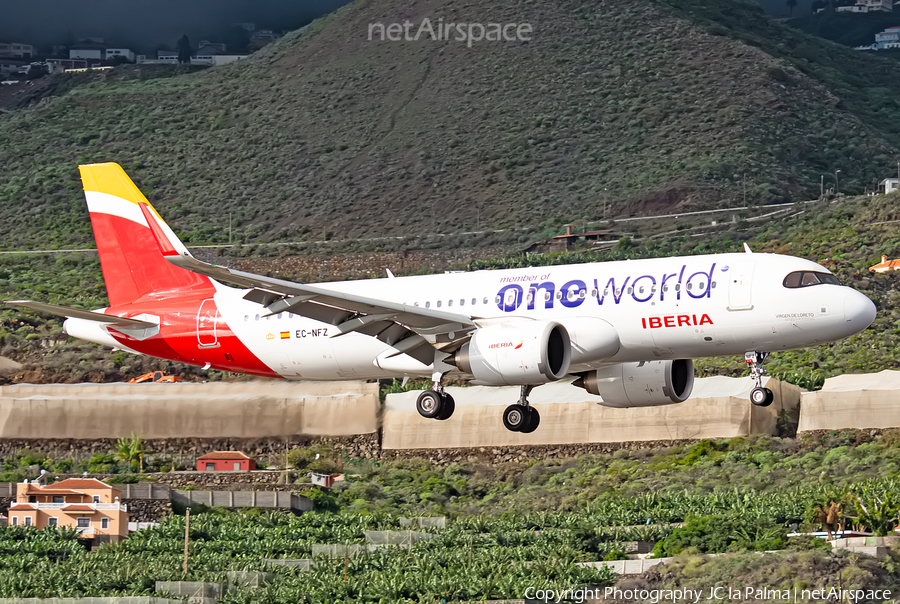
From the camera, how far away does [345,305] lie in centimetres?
3397

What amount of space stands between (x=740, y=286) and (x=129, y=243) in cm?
1975

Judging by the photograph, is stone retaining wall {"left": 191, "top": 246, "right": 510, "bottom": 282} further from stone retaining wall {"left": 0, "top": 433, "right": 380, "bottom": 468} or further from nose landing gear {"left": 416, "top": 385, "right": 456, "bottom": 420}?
nose landing gear {"left": 416, "top": 385, "right": 456, "bottom": 420}

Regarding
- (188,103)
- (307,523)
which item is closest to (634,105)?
(188,103)

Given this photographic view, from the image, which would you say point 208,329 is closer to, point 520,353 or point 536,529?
point 520,353

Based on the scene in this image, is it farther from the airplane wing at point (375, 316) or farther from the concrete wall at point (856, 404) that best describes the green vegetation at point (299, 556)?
the concrete wall at point (856, 404)

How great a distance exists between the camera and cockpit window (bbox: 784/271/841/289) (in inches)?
1276

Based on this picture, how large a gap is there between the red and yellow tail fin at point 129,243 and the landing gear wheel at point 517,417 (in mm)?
10406

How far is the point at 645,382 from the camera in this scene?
1454 inches

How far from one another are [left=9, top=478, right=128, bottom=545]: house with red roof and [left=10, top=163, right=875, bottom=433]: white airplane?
71.0 ft

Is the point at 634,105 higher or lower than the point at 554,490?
higher

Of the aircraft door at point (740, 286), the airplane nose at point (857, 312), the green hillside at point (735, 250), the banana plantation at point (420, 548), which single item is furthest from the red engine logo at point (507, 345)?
the green hillside at point (735, 250)

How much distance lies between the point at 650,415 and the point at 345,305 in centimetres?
3425

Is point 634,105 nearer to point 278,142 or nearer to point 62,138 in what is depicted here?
point 278,142

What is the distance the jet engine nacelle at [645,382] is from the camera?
3688 centimetres
